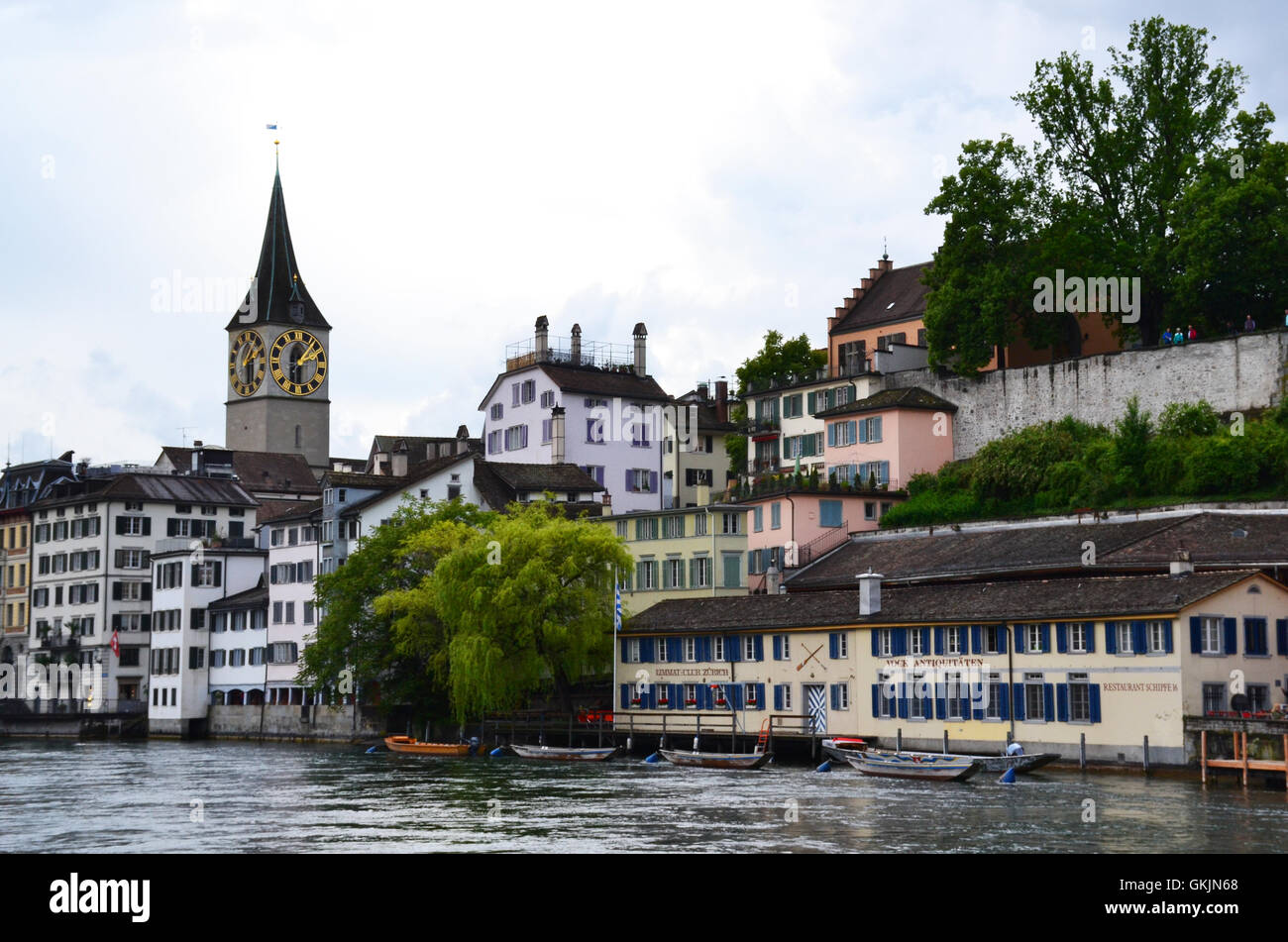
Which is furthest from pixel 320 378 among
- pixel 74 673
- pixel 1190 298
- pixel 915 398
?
pixel 1190 298

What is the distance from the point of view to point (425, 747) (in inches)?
3184

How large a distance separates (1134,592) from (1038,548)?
40.0 feet

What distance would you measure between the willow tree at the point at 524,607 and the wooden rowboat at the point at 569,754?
4983 mm

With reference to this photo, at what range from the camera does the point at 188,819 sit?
46781 mm

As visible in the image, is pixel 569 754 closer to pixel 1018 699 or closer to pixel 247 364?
pixel 1018 699

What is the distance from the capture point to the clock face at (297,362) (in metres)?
176

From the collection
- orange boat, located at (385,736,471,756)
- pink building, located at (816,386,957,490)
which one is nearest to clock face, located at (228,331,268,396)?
pink building, located at (816,386,957,490)

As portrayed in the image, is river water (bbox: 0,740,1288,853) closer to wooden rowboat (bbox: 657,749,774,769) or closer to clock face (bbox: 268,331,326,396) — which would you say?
wooden rowboat (bbox: 657,749,774,769)

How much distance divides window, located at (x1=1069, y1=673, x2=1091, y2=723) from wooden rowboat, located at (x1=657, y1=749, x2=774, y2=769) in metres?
12.1

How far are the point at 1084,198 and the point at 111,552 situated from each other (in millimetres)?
74290

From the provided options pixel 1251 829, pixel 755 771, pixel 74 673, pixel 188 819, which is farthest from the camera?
pixel 74 673

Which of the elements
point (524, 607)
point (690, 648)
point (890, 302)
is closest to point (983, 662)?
point (690, 648)

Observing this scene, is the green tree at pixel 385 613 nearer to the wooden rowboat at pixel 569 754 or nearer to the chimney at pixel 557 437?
the wooden rowboat at pixel 569 754
